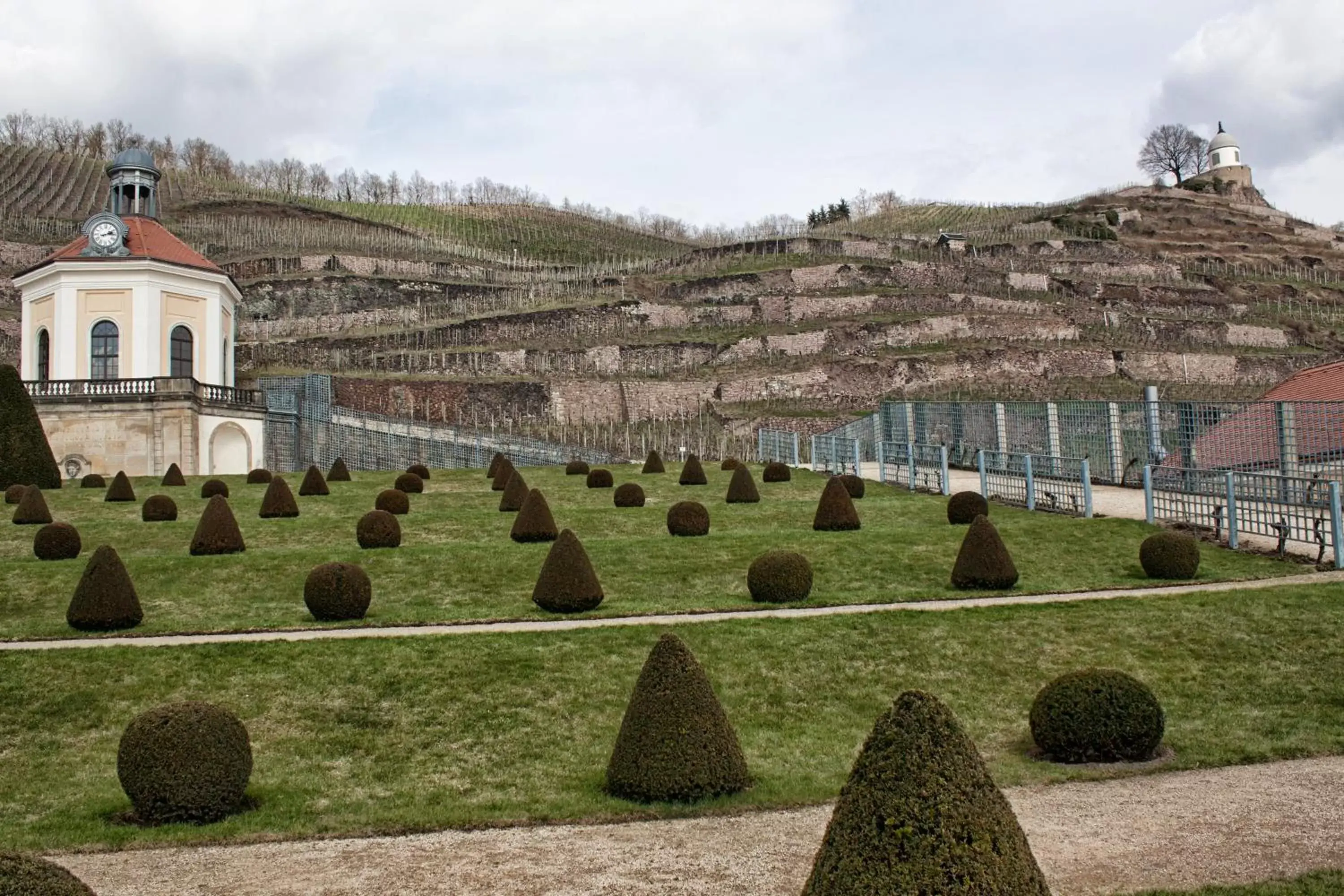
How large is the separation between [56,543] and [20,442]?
50.6ft

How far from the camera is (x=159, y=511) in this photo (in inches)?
A: 1051

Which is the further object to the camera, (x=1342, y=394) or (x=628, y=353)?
(x=628, y=353)

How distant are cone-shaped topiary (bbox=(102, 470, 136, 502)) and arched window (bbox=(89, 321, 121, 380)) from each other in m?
17.8

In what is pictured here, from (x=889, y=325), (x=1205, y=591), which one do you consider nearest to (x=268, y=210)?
(x=889, y=325)

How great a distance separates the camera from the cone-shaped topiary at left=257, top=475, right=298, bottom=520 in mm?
27156

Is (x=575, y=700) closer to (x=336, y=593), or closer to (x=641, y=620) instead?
(x=641, y=620)

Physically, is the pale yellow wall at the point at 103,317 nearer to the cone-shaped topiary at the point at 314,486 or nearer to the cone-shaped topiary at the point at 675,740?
the cone-shaped topiary at the point at 314,486

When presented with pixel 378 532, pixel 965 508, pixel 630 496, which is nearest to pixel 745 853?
pixel 378 532

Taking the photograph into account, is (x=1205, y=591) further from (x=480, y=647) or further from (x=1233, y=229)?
(x=1233, y=229)

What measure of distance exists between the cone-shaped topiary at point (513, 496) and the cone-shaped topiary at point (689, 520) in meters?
6.02

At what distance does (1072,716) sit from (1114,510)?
15.3m

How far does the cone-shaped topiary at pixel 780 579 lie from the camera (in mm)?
16938

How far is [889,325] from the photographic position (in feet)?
256

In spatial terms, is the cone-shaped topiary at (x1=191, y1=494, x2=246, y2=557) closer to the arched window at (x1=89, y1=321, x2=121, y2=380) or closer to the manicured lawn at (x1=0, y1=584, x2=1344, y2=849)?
the manicured lawn at (x1=0, y1=584, x2=1344, y2=849)
